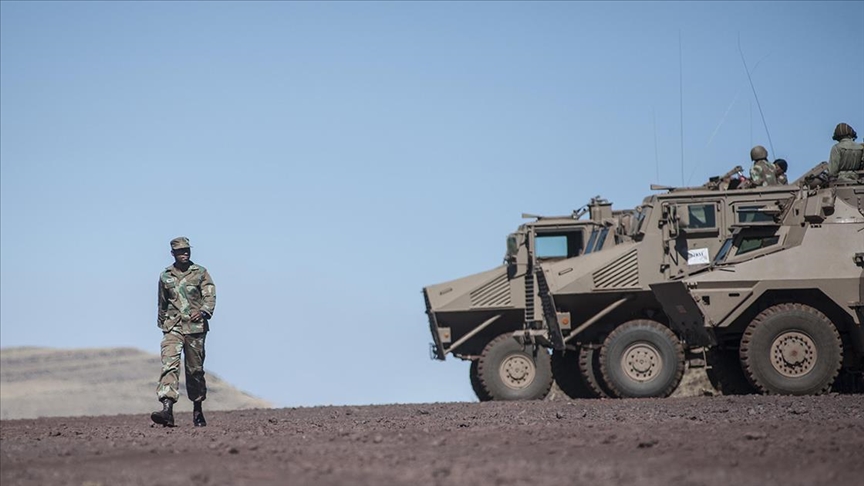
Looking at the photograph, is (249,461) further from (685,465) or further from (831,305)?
(831,305)

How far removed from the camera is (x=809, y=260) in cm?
1752

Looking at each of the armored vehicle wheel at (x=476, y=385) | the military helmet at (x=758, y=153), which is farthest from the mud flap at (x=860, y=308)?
the armored vehicle wheel at (x=476, y=385)

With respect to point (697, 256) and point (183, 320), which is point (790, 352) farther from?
point (183, 320)

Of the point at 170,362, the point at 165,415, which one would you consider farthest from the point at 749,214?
the point at 165,415

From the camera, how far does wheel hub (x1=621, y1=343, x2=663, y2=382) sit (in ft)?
64.2

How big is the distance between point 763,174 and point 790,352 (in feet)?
12.9

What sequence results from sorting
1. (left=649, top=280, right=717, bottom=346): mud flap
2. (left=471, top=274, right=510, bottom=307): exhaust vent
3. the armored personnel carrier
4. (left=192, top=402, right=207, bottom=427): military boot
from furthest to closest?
(left=471, top=274, right=510, bottom=307): exhaust vent
(left=649, top=280, right=717, bottom=346): mud flap
the armored personnel carrier
(left=192, top=402, right=207, bottom=427): military boot

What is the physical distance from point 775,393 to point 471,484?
10648 millimetres

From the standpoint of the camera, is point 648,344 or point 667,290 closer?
point 667,290

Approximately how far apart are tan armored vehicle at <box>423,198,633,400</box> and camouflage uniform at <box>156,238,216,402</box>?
8.72 meters

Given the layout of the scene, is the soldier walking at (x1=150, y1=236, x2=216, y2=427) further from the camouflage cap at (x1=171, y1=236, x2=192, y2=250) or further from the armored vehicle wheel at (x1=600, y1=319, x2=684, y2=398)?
the armored vehicle wheel at (x1=600, y1=319, x2=684, y2=398)

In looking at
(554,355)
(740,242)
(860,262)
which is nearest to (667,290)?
(740,242)

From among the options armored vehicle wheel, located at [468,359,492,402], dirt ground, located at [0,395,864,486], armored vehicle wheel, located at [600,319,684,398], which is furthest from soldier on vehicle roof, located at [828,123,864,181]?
dirt ground, located at [0,395,864,486]

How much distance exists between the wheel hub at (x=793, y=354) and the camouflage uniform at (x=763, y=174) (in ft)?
12.1
